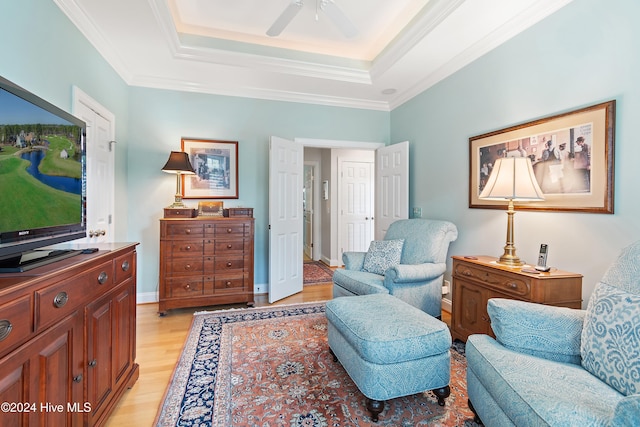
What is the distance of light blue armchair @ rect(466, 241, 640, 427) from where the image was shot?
1016mm

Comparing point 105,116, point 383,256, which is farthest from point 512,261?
point 105,116

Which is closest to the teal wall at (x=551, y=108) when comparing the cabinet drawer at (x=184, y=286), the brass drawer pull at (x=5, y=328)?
the cabinet drawer at (x=184, y=286)

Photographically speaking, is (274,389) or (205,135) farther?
(205,135)

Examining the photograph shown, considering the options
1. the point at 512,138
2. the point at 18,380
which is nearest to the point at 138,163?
the point at 18,380

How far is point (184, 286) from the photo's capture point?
313 cm

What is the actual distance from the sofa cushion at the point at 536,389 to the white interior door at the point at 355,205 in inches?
165

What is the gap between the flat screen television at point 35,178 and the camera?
1.11 metres

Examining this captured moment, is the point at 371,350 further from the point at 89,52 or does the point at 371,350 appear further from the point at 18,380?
the point at 89,52

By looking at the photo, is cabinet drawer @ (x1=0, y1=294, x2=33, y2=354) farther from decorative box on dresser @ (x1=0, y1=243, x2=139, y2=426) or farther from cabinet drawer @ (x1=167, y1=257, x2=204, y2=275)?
cabinet drawer @ (x1=167, y1=257, x2=204, y2=275)

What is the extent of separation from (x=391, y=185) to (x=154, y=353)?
3149 mm

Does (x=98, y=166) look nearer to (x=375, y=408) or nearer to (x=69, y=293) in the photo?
(x=69, y=293)

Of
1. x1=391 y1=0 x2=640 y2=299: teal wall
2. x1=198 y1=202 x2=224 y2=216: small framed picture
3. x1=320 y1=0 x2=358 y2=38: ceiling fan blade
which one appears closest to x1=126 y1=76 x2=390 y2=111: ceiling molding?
x1=391 y1=0 x2=640 y2=299: teal wall

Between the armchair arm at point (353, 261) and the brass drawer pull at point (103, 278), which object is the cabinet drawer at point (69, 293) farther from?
the armchair arm at point (353, 261)

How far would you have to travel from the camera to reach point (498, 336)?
4.87ft
